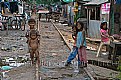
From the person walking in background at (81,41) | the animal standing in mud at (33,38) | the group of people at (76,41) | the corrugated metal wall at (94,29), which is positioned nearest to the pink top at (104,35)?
the group of people at (76,41)

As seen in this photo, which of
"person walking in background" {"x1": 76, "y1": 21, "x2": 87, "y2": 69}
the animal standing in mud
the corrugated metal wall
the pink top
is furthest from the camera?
the corrugated metal wall

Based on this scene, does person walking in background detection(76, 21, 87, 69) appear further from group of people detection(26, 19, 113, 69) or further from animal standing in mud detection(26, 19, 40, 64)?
animal standing in mud detection(26, 19, 40, 64)

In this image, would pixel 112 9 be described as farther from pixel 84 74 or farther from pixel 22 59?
pixel 84 74

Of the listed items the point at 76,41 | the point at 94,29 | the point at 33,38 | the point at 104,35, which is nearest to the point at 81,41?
the point at 76,41

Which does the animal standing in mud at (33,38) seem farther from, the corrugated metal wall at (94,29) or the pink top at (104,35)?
the corrugated metal wall at (94,29)

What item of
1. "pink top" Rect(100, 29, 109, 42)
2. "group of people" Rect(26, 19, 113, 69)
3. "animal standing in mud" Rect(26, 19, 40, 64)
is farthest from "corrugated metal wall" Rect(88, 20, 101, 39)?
"animal standing in mud" Rect(26, 19, 40, 64)

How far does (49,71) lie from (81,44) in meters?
1.33

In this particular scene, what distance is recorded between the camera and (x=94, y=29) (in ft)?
72.8

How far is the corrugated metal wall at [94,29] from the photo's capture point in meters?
21.5

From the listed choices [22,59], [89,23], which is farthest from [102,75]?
[89,23]

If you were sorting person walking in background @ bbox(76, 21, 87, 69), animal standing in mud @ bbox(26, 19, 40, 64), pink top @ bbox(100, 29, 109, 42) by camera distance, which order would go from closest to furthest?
person walking in background @ bbox(76, 21, 87, 69), animal standing in mud @ bbox(26, 19, 40, 64), pink top @ bbox(100, 29, 109, 42)

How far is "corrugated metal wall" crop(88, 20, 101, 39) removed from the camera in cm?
2150

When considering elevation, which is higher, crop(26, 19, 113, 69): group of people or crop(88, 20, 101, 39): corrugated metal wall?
crop(26, 19, 113, 69): group of people

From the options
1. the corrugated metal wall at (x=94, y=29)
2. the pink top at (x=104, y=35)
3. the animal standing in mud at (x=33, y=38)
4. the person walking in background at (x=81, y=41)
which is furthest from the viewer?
the corrugated metal wall at (x=94, y=29)
